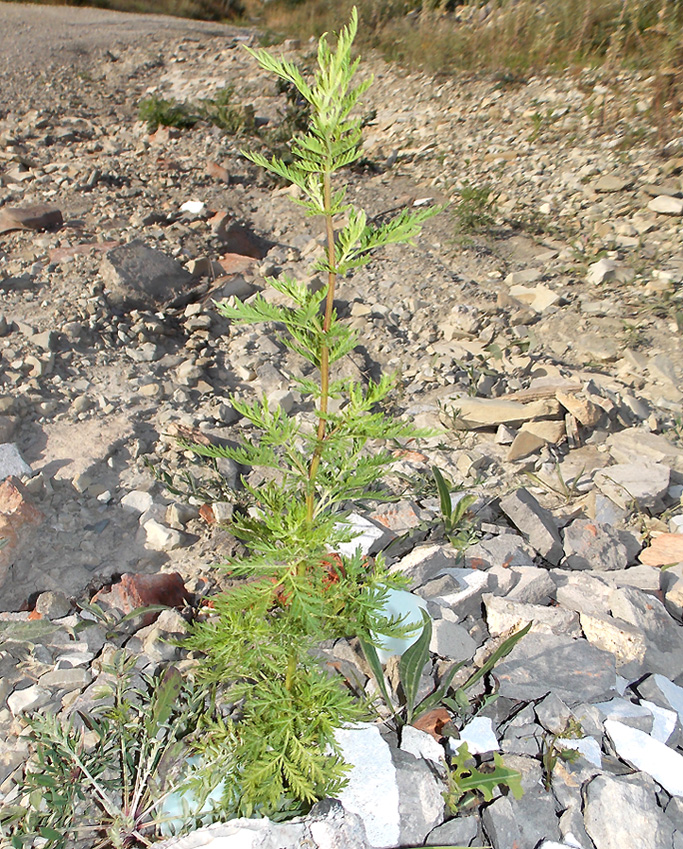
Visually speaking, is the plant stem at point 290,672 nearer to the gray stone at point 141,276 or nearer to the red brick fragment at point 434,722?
the red brick fragment at point 434,722

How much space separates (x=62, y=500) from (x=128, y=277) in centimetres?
213

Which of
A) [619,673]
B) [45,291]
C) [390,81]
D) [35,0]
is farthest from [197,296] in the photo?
[35,0]

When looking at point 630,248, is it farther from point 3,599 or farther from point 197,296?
point 3,599

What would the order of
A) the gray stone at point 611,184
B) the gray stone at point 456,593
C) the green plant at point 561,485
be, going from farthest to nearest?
the gray stone at point 611,184 < the green plant at point 561,485 < the gray stone at point 456,593

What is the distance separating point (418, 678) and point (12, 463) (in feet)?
7.61

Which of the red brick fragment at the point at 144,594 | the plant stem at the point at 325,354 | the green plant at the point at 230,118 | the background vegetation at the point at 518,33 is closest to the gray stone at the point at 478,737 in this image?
Result: the plant stem at the point at 325,354

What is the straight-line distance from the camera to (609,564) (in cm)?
294

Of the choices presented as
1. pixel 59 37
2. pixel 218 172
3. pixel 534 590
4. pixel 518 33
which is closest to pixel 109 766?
pixel 534 590

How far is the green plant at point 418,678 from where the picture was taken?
2215 mm

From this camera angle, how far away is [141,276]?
480 cm

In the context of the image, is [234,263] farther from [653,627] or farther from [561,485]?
[653,627]

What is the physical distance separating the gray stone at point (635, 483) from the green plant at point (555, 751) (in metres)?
1.41

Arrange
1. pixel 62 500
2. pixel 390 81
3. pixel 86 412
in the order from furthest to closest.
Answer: pixel 390 81 → pixel 86 412 → pixel 62 500

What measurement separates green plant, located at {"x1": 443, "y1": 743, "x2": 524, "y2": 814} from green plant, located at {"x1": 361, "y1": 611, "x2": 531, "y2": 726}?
0.61 feet
